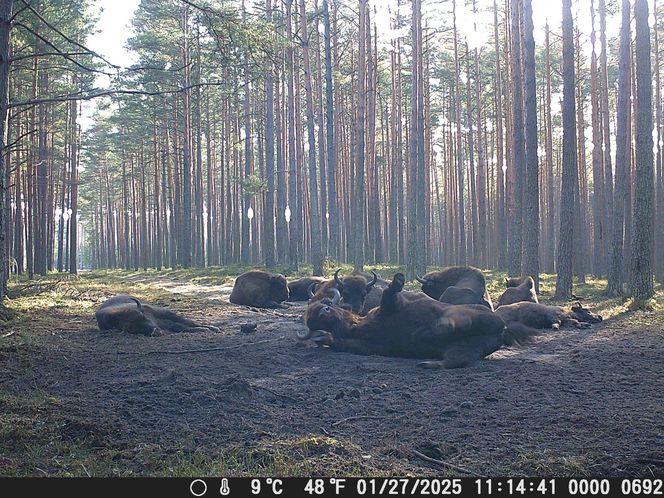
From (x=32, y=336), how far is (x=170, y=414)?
18.2 ft

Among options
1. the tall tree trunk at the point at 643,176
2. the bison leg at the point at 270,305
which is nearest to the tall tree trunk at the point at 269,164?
the bison leg at the point at 270,305

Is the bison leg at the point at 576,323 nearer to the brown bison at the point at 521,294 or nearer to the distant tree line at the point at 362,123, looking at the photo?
the brown bison at the point at 521,294

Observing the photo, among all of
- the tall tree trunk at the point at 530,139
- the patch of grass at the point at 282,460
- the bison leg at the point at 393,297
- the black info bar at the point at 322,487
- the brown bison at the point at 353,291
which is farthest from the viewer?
the tall tree trunk at the point at 530,139

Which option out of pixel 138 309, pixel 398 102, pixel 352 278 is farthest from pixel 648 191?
pixel 398 102

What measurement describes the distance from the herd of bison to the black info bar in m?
4.15

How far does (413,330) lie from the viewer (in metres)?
8.64

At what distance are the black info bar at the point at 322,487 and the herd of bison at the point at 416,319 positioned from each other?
4.15 meters

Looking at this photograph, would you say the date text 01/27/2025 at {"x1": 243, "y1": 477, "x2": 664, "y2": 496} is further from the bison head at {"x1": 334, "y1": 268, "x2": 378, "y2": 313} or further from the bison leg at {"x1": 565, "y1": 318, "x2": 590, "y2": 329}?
the bison leg at {"x1": 565, "y1": 318, "x2": 590, "y2": 329}

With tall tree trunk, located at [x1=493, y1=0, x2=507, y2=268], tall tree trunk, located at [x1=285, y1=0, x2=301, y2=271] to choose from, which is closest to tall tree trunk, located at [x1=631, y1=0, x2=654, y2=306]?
tall tree trunk, located at [x1=285, y1=0, x2=301, y2=271]

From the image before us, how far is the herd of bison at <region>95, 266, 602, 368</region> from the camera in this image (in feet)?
27.6

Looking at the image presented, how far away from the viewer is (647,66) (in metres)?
14.9

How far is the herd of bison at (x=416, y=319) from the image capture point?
27.6ft

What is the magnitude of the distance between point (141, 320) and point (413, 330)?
16.8 feet

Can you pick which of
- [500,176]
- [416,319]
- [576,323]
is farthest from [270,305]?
[500,176]
